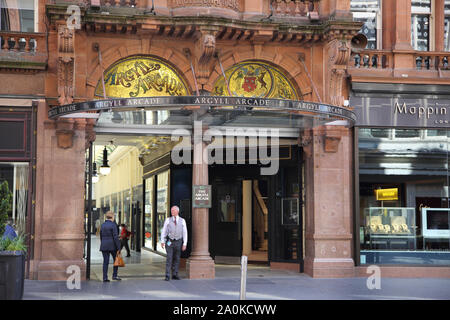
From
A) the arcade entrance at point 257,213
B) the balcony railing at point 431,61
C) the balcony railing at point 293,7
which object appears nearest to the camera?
the balcony railing at point 293,7

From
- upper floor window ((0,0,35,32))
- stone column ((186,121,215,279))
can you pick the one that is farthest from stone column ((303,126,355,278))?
upper floor window ((0,0,35,32))

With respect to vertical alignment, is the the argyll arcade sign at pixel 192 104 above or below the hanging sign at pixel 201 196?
above

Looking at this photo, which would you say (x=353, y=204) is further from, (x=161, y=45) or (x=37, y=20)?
(x=37, y=20)

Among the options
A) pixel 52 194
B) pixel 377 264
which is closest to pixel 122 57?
pixel 52 194

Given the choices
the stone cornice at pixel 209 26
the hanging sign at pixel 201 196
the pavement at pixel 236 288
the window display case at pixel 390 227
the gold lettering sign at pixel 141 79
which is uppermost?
the stone cornice at pixel 209 26

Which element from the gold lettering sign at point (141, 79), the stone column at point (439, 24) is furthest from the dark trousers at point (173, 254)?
the stone column at point (439, 24)

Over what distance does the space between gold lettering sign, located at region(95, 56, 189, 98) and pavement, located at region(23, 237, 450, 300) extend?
4.85 m

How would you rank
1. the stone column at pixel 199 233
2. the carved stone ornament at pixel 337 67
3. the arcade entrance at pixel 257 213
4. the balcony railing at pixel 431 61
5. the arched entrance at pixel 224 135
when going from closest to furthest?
the arched entrance at pixel 224 135 < the stone column at pixel 199 233 < the carved stone ornament at pixel 337 67 < the balcony railing at pixel 431 61 < the arcade entrance at pixel 257 213

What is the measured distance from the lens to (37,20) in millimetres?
18016

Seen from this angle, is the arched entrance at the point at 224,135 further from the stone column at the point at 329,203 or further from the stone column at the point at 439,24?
the stone column at the point at 439,24

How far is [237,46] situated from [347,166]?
174 inches

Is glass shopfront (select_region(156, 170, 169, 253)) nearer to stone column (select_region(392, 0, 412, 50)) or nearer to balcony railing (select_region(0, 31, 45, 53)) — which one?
balcony railing (select_region(0, 31, 45, 53))

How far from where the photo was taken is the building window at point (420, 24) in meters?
20.3

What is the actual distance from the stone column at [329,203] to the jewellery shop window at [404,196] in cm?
60
